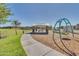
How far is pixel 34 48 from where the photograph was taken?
104 inches

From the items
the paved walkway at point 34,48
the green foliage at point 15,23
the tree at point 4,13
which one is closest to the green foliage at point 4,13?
the tree at point 4,13

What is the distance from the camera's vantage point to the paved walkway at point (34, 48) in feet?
8.52

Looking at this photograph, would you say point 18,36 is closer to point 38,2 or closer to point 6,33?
point 6,33

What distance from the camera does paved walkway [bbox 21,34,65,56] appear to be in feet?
8.52

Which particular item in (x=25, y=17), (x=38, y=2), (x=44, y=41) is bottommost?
(x=44, y=41)

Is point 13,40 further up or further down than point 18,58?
further up

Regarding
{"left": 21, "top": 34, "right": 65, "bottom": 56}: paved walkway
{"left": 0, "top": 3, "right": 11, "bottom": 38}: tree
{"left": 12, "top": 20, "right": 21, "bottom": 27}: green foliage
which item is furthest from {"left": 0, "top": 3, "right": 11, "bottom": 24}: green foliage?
{"left": 21, "top": 34, "right": 65, "bottom": 56}: paved walkway

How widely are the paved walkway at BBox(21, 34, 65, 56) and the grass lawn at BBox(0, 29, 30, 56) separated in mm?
63

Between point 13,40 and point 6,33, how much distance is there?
→ 13 cm

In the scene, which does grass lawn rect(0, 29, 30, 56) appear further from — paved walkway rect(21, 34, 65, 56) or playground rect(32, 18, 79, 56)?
playground rect(32, 18, 79, 56)

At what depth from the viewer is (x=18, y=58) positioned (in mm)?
2570

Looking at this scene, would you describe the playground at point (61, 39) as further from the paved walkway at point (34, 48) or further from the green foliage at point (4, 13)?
the green foliage at point (4, 13)

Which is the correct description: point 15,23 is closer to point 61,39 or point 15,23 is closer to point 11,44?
point 11,44

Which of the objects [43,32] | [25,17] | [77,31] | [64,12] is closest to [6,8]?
[25,17]
